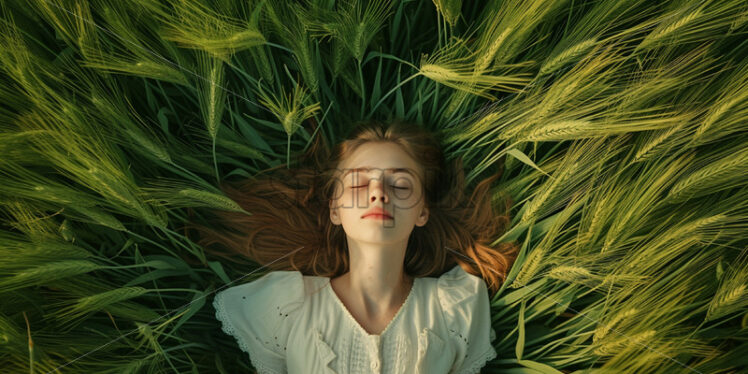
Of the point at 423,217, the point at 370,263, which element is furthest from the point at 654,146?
the point at 370,263

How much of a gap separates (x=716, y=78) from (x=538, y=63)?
1.58ft

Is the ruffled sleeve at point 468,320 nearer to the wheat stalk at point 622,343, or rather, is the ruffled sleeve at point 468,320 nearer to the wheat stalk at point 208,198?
the wheat stalk at point 622,343

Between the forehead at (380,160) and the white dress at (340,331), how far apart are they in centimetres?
35

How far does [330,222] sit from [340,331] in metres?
0.37

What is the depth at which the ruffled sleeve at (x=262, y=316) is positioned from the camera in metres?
1.71

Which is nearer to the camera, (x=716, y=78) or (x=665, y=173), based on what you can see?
(x=665, y=173)

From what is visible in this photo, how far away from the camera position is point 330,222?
194cm

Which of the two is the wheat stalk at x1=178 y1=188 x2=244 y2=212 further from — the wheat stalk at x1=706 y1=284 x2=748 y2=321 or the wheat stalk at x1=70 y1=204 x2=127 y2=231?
the wheat stalk at x1=706 y1=284 x2=748 y2=321

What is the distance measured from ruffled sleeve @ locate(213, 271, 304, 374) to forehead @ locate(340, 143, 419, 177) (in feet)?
1.23

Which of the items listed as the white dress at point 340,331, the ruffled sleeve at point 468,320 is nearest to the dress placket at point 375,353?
the white dress at point 340,331

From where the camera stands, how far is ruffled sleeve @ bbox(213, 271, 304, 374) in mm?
1710

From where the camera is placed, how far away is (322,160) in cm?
191

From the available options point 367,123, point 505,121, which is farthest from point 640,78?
point 367,123

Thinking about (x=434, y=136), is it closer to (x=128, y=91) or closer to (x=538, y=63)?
(x=538, y=63)
